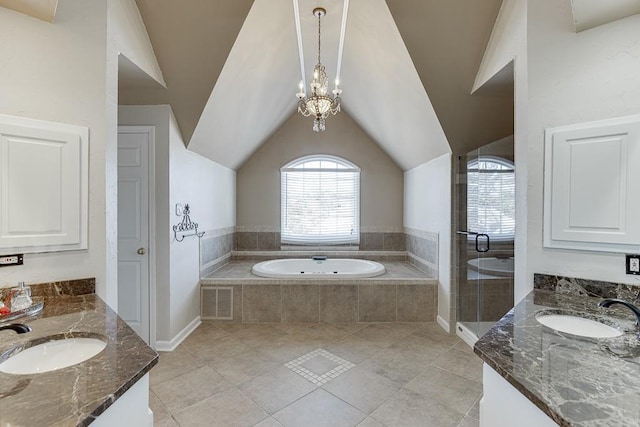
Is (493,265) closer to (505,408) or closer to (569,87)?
(569,87)

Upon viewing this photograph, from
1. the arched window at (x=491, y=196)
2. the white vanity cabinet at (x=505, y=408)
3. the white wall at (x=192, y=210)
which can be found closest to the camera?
the white vanity cabinet at (x=505, y=408)

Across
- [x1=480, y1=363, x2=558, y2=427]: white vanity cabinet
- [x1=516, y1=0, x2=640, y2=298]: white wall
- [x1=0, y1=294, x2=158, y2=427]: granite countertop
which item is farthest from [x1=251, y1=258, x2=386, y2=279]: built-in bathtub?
[x1=480, y1=363, x2=558, y2=427]: white vanity cabinet

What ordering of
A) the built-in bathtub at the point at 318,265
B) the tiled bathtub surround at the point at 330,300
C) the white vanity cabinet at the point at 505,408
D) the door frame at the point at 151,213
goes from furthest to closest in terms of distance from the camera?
the built-in bathtub at the point at 318,265, the tiled bathtub surround at the point at 330,300, the door frame at the point at 151,213, the white vanity cabinet at the point at 505,408

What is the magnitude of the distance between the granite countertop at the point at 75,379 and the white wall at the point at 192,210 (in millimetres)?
1651

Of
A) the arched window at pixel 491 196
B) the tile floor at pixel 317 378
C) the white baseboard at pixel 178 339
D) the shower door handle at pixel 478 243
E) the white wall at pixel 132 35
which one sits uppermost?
the white wall at pixel 132 35

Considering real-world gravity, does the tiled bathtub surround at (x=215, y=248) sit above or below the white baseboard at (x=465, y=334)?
above

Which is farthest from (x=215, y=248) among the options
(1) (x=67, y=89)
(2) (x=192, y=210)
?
(1) (x=67, y=89)

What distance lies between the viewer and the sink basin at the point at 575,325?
1369 millimetres

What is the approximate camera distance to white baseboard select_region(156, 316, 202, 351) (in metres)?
2.87

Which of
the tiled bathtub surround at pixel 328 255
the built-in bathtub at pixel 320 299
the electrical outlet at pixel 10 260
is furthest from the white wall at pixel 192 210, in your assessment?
the electrical outlet at pixel 10 260

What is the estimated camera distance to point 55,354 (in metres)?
1.20

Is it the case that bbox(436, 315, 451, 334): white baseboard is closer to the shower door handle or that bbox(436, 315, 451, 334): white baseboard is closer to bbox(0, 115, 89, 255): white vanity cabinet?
the shower door handle

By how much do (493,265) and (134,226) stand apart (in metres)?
3.45

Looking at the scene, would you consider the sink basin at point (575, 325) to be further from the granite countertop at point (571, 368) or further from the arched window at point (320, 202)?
the arched window at point (320, 202)
